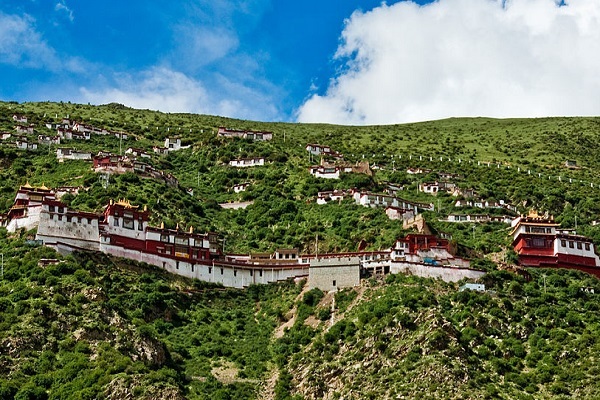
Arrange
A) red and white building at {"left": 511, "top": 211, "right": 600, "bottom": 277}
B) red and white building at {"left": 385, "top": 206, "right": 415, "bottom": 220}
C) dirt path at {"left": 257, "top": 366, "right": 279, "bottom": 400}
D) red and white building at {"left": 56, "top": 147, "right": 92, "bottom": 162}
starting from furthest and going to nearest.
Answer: red and white building at {"left": 56, "top": 147, "right": 92, "bottom": 162}, red and white building at {"left": 385, "top": 206, "right": 415, "bottom": 220}, red and white building at {"left": 511, "top": 211, "right": 600, "bottom": 277}, dirt path at {"left": 257, "top": 366, "right": 279, "bottom": 400}

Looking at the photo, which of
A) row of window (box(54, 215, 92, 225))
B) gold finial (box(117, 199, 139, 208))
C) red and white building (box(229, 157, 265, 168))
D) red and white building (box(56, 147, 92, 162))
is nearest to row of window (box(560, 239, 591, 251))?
gold finial (box(117, 199, 139, 208))

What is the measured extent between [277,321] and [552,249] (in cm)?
3084

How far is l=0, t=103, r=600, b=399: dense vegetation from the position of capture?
243 ft

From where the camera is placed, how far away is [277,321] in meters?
90.6

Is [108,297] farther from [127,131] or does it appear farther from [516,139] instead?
[516,139]

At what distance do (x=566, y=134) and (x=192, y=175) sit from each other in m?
84.7

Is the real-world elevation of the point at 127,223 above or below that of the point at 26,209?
below

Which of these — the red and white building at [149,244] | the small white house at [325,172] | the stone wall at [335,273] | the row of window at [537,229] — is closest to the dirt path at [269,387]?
the stone wall at [335,273]

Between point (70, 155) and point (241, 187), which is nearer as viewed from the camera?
point (70, 155)

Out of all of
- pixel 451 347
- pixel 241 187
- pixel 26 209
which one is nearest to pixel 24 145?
pixel 241 187

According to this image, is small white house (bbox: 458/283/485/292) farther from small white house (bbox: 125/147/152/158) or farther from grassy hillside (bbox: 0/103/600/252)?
small white house (bbox: 125/147/152/158)

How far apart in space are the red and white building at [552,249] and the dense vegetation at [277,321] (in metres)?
2.90

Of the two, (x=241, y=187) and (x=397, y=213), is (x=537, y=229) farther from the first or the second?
(x=241, y=187)

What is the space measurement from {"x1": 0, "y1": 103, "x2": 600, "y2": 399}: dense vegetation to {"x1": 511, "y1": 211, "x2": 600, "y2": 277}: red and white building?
2903 millimetres
